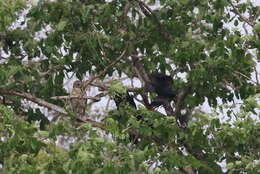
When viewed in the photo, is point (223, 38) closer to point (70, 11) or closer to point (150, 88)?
point (150, 88)

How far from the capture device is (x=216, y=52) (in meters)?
9.15

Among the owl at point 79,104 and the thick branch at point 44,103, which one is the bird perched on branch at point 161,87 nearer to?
the owl at point 79,104

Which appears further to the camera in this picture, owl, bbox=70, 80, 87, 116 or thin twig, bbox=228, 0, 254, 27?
thin twig, bbox=228, 0, 254, 27

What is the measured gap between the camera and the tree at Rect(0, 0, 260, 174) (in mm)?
8023

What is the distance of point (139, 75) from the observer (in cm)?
A: 1045

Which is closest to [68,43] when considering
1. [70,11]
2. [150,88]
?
[70,11]

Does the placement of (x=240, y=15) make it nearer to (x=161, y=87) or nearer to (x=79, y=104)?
(x=161, y=87)

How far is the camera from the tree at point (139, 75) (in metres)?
8.02

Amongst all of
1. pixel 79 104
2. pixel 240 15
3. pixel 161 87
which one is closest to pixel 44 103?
pixel 79 104

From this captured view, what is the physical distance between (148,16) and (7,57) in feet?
6.42

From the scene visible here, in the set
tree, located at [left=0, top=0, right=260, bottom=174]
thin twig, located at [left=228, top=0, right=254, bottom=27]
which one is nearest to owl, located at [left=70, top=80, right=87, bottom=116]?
tree, located at [left=0, top=0, right=260, bottom=174]

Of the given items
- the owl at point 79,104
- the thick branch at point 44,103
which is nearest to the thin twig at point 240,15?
the owl at point 79,104

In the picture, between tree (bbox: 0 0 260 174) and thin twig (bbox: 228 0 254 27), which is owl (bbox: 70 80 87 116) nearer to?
tree (bbox: 0 0 260 174)

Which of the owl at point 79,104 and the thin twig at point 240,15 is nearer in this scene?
the owl at point 79,104
